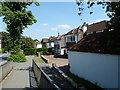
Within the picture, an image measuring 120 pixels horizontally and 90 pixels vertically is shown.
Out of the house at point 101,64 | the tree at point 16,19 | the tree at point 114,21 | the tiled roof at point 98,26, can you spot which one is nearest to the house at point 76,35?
the tiled roof at point 98,26

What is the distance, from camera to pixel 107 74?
9969 millimetres

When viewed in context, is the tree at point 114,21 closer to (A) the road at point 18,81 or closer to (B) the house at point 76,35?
(A) the road at point 18,81

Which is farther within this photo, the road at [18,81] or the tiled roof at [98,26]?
the tiled roof at [98,26]

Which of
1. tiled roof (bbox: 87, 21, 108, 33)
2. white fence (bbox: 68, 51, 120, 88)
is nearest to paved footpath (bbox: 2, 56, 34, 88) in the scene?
white fence (bbox: 68, 51, 120, 88)

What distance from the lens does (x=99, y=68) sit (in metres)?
10.9

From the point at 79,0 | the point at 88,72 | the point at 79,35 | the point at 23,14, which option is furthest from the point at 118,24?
the point at 79,35

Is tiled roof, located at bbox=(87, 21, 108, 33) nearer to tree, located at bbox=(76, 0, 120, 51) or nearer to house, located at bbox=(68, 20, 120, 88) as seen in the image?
house, located at bbox=(68, 20, 120, 88)

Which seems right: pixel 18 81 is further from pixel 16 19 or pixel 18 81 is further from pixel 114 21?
pixel 16 19

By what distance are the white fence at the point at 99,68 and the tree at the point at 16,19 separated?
17672 mm

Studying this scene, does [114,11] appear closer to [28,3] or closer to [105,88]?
[105,88]

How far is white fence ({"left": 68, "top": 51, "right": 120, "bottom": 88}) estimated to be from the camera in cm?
923

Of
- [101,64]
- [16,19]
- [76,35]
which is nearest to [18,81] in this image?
[101,64]

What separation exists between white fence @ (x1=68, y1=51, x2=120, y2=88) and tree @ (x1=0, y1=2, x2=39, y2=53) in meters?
17.7

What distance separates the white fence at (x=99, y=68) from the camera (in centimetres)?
923
